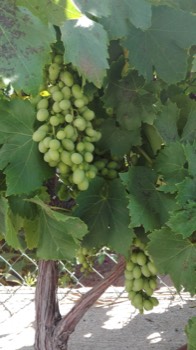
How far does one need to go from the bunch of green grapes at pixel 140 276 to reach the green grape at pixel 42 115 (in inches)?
17.0

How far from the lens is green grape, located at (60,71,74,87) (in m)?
1.42

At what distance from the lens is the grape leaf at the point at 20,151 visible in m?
1.48

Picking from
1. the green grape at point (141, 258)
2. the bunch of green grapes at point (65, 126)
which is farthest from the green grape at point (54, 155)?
the green grape at point (141, 258)

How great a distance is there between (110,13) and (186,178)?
0.44 metres

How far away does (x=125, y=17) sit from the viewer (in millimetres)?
1316

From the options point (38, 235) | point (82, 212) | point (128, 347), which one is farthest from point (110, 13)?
point (128, 347)

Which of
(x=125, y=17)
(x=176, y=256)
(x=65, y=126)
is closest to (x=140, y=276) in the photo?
(x=176, y=256)

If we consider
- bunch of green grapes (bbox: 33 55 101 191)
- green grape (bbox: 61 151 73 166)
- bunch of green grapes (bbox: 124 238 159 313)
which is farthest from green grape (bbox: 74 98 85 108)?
bunch of green grapes (bbox: 124 238 159 313)

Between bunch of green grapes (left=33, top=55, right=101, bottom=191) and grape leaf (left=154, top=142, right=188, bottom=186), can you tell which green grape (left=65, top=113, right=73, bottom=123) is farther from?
grape leaf (left=154, top=142, right=188, bottom=186)

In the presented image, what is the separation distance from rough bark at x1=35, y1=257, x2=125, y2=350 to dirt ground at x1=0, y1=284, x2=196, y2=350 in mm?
483

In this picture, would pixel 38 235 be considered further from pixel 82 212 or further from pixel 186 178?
pixel 186 178

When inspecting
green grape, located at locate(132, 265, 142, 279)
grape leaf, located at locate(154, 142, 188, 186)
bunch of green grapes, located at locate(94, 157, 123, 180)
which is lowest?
green grape, located at locate(132, 265, 142, 279)

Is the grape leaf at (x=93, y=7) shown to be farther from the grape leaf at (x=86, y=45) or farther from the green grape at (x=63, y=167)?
the green grape at (x=63, y=167)

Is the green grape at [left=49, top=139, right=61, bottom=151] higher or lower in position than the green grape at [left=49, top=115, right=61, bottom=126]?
lower
